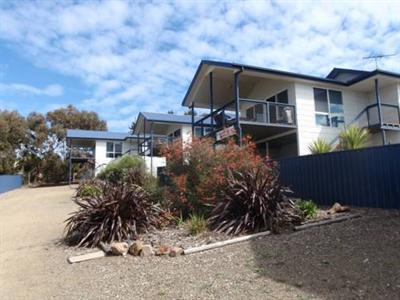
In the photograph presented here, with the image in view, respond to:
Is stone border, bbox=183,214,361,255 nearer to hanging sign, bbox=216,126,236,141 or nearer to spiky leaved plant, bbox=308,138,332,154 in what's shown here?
hanging sign, bbox=216,126,236,141

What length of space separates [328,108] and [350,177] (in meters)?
8.63

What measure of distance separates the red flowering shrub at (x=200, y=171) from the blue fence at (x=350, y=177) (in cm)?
217

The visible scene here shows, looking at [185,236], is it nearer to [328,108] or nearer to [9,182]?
[328,108]

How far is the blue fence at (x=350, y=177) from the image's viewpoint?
8.88 m

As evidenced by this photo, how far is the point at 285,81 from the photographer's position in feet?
57.5

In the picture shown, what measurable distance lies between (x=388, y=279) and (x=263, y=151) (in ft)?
53.0

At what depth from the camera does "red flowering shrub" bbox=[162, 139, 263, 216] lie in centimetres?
972

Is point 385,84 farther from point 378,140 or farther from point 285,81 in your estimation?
point 285,81

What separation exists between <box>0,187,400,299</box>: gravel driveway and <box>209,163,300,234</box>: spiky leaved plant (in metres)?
0.79

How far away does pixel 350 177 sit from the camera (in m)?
10.0

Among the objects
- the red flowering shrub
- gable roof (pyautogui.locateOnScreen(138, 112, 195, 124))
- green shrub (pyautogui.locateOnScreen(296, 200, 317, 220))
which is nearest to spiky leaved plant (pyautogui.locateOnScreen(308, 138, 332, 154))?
the red flowering shrub

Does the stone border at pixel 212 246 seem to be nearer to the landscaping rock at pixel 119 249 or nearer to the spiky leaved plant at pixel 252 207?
the landscaping rock at pixel 119 249

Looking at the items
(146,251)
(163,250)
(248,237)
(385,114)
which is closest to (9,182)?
(146,251)

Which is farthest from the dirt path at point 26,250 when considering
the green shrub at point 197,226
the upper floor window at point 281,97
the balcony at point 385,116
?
the balcony at point 385,116
